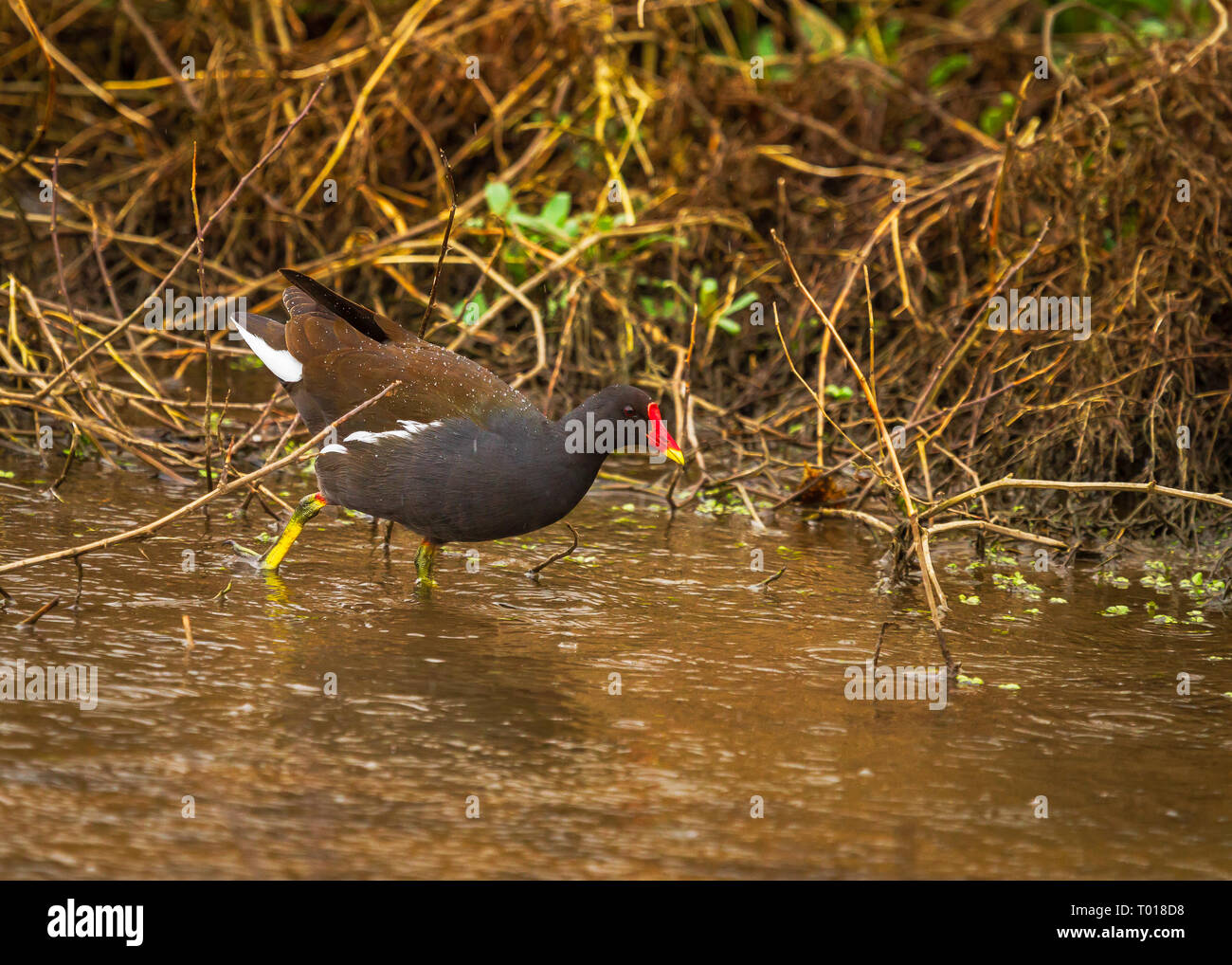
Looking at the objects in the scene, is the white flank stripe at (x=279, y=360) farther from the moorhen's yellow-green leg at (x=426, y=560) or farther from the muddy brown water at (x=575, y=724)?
the moorhen's yellow-green leg at (x=426, y=560)

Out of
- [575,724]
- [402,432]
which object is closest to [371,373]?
[402,432]

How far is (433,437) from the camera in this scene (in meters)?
5.03

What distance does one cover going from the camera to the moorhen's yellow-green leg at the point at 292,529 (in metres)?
5.31

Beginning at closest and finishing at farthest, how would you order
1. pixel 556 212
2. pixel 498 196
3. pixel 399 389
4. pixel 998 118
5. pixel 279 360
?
pixel 399 389 → pixel 279 360 → pixel 498 196 → pixel 556 212 → pixel 998 118

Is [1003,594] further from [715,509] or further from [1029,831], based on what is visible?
[1029,831]

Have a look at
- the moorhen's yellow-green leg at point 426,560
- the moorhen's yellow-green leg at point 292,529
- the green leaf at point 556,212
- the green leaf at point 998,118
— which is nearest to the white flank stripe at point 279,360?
the moorhen's yellow-green leg at point 292,529

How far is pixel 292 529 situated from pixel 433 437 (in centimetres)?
69

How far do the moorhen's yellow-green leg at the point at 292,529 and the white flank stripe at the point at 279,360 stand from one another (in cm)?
46

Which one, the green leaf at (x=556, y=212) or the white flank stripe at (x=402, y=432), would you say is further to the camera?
the green leaf at (x=556, y=212)

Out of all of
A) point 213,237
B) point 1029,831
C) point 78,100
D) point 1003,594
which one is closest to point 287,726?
point 1029,831

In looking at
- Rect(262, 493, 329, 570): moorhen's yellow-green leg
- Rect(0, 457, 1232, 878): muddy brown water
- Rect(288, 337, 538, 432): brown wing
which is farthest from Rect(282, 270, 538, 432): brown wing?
Rect(0, 457, 1232, 878): muddy brown water

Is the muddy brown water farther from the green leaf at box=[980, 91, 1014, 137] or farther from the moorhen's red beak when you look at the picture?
the green leaf at box=[980, 91, 1014, 137]

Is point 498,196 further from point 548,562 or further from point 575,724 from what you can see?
point 575,724

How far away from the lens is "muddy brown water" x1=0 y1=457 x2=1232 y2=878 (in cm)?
326
